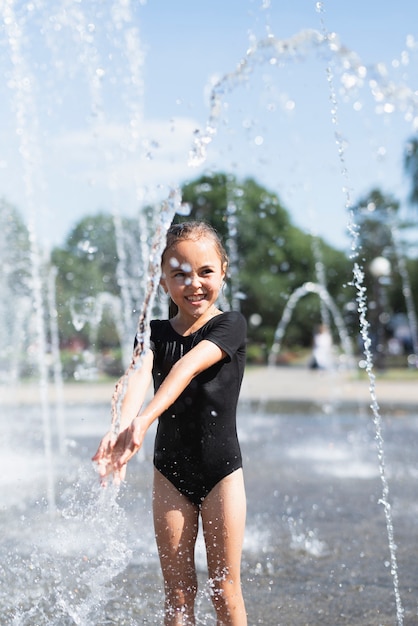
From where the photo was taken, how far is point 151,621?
317 centimetres

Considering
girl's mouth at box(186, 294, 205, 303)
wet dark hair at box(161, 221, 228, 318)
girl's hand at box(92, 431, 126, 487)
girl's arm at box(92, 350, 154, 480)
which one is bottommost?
girl's hand at box(92, 431, 126, 487)

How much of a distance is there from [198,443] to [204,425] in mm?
56

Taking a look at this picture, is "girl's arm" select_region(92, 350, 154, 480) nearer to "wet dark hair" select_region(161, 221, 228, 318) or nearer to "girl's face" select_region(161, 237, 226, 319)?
"girl's face" select_region(161, 237, 226, 319)

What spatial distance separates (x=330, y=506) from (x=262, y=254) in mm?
38361

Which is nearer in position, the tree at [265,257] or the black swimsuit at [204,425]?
the black swimsuit at [204,425]

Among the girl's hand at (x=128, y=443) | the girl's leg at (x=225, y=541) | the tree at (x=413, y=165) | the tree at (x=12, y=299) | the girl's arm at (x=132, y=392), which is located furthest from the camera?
the tree at (x=413, y=165)

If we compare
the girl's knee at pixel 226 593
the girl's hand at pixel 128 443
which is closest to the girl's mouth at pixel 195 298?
the girl's hand at pixel 128 443

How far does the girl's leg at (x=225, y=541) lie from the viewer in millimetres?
2473

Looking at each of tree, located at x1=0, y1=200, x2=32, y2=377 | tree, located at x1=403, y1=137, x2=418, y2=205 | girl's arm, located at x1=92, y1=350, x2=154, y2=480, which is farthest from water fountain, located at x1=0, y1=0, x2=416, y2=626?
tree, located at x1=403, y1=137, x2=418, y2=205

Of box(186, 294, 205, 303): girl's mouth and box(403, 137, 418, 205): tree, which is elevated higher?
box(403, 137, 418, 205): tree

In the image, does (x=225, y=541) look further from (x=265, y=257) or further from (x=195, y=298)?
(x=265, y=257)

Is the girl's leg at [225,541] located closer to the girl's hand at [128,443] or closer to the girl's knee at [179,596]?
the girl's knee at [179,596]

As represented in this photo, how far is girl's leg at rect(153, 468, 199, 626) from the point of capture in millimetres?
2498

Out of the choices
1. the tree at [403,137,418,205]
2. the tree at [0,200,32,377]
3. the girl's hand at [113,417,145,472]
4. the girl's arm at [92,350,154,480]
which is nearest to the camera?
the girl's hand at [113,417,145,472]
